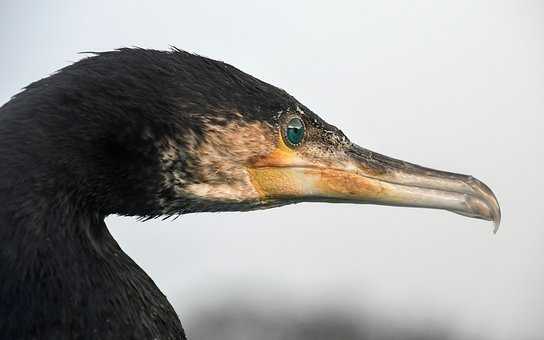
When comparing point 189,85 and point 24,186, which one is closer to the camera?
point 24,186

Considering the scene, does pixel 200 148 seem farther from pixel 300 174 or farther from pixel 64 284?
pixel 64 284

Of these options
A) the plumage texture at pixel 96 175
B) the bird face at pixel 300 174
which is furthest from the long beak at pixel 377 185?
the plumage texture at pixel 96 175

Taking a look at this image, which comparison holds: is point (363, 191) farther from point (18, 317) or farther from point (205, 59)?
point (18, 317)

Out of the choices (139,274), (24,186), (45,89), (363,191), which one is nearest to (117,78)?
(45,89)

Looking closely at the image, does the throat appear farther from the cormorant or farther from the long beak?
the long beak

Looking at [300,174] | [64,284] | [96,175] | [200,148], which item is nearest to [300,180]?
[300,174]
